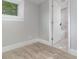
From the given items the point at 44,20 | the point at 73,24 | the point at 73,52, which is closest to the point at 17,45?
the point at 44,20

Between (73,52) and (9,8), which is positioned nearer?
(73,52)

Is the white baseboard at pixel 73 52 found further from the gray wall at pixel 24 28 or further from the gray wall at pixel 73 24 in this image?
the gray wall at pixel 24 28

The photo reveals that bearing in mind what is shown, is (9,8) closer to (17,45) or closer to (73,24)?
(17,45)

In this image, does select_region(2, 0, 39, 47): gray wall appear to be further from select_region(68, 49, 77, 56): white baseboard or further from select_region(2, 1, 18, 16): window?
select_region(68, 49, 77, 56): white baseboard

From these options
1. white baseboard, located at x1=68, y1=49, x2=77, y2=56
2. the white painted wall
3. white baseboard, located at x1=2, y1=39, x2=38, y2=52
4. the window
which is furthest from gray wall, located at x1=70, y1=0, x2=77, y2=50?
the window

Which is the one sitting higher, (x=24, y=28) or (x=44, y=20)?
(x=44, y=20)

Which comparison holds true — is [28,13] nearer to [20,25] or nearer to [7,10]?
[20,25]

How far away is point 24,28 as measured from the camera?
129 inches

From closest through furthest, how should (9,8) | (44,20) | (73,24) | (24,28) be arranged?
(73,24)
(9,8)
(24,28)
(44,20)

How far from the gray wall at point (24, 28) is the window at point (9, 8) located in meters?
0.33

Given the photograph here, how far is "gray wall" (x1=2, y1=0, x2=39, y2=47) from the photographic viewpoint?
104 inches

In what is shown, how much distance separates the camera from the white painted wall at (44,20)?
346 cm

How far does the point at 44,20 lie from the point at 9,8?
1.45 m

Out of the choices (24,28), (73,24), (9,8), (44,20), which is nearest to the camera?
(73,24)
